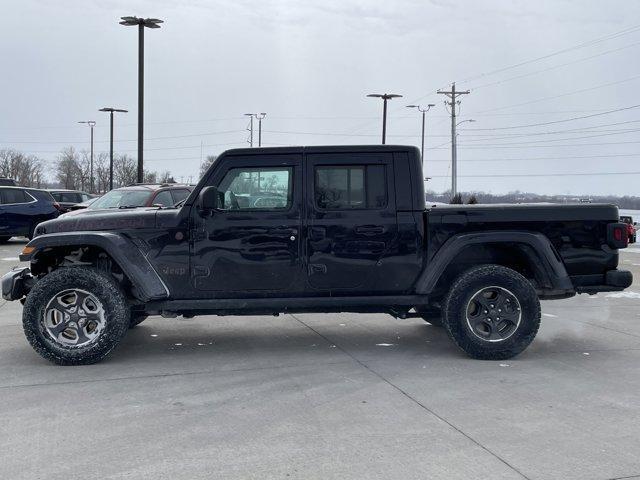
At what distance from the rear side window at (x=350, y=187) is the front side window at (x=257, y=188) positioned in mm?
297

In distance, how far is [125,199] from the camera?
1445 cm

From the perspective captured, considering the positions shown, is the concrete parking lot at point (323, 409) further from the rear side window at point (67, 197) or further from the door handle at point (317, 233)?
the rear side window at point (67, 197)

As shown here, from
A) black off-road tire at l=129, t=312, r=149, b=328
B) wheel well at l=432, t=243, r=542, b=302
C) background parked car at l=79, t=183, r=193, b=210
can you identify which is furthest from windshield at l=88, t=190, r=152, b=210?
wheel well at l=432, t=243, r=542, b=302

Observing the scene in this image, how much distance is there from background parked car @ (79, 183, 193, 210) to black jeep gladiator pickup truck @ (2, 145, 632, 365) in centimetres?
762

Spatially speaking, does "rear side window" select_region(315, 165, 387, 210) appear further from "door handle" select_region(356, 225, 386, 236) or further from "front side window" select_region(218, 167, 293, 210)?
"front side window" select_region(218, 167, 293, 210)

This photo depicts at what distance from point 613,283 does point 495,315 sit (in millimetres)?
1124

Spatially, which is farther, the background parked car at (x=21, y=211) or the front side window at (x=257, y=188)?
the background parked car at (x=21, y=211)

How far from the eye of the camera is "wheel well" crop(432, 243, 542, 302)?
22.2 ft

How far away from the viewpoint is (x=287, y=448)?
422 centimetres

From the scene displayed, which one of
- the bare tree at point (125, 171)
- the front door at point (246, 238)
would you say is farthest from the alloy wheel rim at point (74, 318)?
the bare tree at point (125, 171)

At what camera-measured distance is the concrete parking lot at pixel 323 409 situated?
3984 millimetres

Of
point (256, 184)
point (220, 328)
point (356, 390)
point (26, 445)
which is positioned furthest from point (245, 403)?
point (220, 328)

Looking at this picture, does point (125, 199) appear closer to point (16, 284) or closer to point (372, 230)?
point (16, 284)

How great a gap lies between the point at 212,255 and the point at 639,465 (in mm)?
3862
